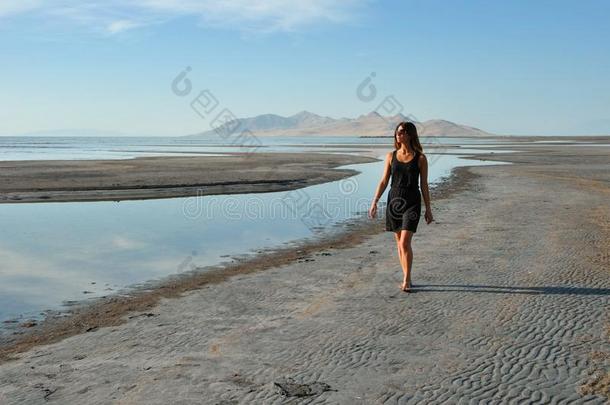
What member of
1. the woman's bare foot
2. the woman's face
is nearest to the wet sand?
the woman's bare foot

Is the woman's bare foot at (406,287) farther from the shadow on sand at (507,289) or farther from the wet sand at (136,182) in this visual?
the wet sand at (136,182)

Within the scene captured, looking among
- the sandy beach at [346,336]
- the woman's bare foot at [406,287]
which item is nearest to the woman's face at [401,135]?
the woman's bare foot at [406,287]

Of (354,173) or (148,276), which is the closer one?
(148,276)

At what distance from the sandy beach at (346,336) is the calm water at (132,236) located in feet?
3.73

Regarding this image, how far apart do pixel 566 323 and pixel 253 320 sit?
3551 millimetres

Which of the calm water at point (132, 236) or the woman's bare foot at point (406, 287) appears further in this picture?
the calm water at point (132, 236)

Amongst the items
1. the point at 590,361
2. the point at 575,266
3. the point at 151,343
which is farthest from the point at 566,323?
the point at 151,343

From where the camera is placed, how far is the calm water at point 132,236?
9.74 meters

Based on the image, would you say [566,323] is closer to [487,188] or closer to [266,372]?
[266,372]

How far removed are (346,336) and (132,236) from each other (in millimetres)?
9049

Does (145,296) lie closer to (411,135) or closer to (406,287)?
(406,287)

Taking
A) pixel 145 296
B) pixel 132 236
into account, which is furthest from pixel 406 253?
pixel 132 236

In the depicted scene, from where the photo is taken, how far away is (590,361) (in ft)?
18.3

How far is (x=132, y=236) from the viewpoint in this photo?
561 inches
